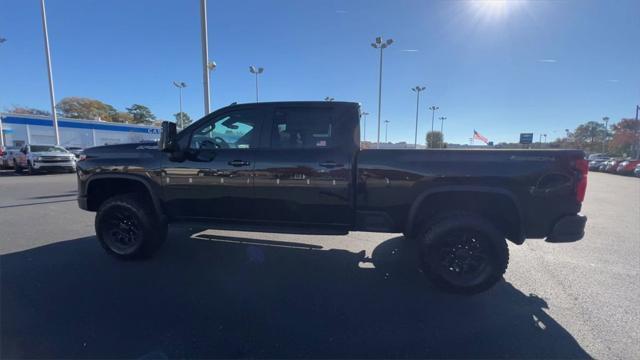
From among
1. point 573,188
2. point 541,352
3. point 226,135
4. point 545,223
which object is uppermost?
point 226,135

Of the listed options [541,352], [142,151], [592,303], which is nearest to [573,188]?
[592,303]

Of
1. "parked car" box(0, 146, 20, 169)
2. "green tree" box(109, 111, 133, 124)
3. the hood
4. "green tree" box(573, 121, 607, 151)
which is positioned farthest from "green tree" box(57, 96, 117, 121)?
"green tree" box(573, 121, 607, 151)

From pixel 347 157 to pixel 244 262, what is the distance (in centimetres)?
200

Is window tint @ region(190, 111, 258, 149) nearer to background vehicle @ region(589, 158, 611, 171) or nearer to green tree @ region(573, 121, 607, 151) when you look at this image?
background vehicle @ region(589, 158, 611, 171)

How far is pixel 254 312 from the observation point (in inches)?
114

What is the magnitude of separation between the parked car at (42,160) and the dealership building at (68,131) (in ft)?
57.8

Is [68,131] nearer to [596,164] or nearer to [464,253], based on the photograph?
[464,253]

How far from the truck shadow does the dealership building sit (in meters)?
34.4

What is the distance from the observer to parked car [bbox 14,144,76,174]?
15.4 m

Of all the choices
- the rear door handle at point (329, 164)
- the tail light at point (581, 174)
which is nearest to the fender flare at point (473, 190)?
the tail light at point (581, 174)

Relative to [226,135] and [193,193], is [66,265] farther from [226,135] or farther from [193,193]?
[226,135]

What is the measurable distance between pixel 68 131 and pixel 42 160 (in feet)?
125

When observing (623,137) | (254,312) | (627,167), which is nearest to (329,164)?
(254,312)

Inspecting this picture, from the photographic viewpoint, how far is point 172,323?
2693mm
